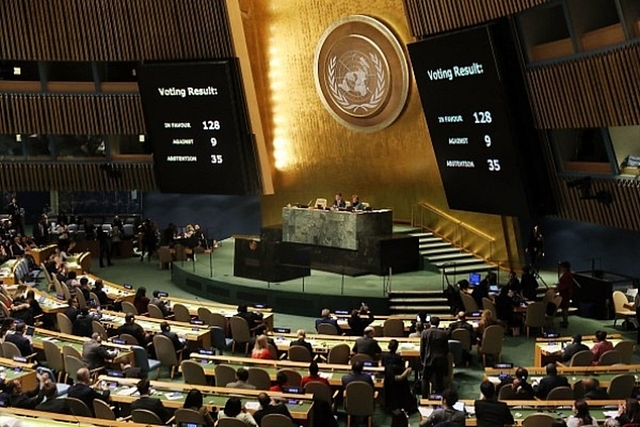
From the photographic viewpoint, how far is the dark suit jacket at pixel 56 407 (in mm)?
10422

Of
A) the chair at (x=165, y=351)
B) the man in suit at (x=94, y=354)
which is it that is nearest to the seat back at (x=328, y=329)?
the chair at (x=165, y=351)

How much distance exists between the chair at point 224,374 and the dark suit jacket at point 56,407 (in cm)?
224

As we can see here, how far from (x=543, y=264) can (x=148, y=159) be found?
1207 cm

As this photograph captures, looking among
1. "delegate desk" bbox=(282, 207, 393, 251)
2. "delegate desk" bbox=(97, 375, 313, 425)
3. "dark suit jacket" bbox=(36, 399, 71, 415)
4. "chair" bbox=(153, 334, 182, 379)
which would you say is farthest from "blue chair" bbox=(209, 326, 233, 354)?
"delegate desk" bbox=(282, 207, 393, 251)

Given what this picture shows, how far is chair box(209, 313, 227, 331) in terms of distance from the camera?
15825mm

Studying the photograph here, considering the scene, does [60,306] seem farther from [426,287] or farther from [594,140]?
[594,140]

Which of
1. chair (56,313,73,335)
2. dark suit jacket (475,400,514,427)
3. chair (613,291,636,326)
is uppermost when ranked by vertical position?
chair (56,313,73,335)

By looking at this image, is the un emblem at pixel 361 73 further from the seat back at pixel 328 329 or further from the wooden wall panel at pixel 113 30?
the seat back at pixel 328 329

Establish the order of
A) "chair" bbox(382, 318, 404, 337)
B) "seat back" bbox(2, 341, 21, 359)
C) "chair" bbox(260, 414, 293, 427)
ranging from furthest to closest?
"chair" bbox(382, 318, 404, 337) < "seat back" bbox(2, 341, 21, 359) < "chair" bbox(260, 414, 293, 427)

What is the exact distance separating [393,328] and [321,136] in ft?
35.9

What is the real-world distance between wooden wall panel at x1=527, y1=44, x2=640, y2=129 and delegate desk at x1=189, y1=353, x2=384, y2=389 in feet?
22.2

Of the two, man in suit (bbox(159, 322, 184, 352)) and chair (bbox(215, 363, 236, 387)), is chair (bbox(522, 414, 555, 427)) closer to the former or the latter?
chair (bbox(215, 363, 236, 387))

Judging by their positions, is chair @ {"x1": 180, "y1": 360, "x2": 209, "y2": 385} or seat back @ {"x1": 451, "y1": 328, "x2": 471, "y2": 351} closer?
chair @ {"x1": 180, "y1": 360, "x2": 209, "y2": 385}

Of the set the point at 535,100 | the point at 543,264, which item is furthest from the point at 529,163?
the point at 543,264
